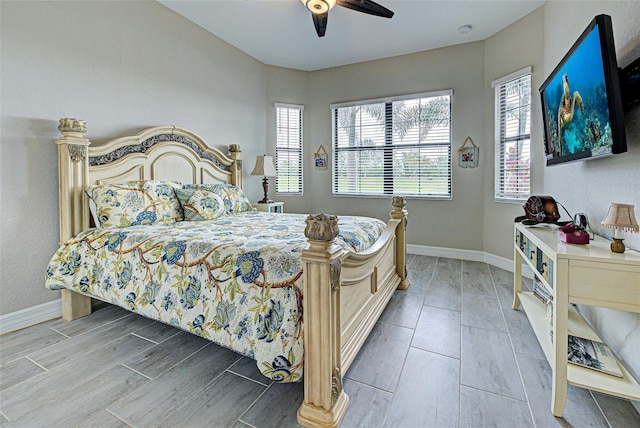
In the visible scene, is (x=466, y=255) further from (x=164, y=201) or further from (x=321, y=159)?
(x=164, y=201)

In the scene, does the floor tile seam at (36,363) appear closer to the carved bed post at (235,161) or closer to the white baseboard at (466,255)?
the carved bed post at (235,161)

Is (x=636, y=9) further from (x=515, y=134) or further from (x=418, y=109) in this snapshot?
(x=418, y=109)

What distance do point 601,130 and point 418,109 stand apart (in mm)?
2866

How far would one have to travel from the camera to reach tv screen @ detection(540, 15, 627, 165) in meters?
1.51

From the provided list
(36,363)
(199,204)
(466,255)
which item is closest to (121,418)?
(36,363)

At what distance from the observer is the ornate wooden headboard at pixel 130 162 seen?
2355mm

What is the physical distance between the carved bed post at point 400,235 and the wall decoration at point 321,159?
7.34 feet

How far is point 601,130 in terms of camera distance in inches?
64.6

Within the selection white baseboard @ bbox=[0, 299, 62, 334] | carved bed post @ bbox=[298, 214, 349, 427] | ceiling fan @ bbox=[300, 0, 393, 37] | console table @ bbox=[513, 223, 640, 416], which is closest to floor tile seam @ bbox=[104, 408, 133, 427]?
carved bed post @ bbox=[298, 214, 349, 427]

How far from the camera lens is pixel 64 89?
2.48 m

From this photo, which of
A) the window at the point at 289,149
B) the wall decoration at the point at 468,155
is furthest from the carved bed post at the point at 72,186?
the wall decoration at the point at 468,155

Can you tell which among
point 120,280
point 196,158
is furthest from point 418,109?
point 120,280

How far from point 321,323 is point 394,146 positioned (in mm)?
3696

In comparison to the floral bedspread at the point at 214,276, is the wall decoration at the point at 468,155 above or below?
above
